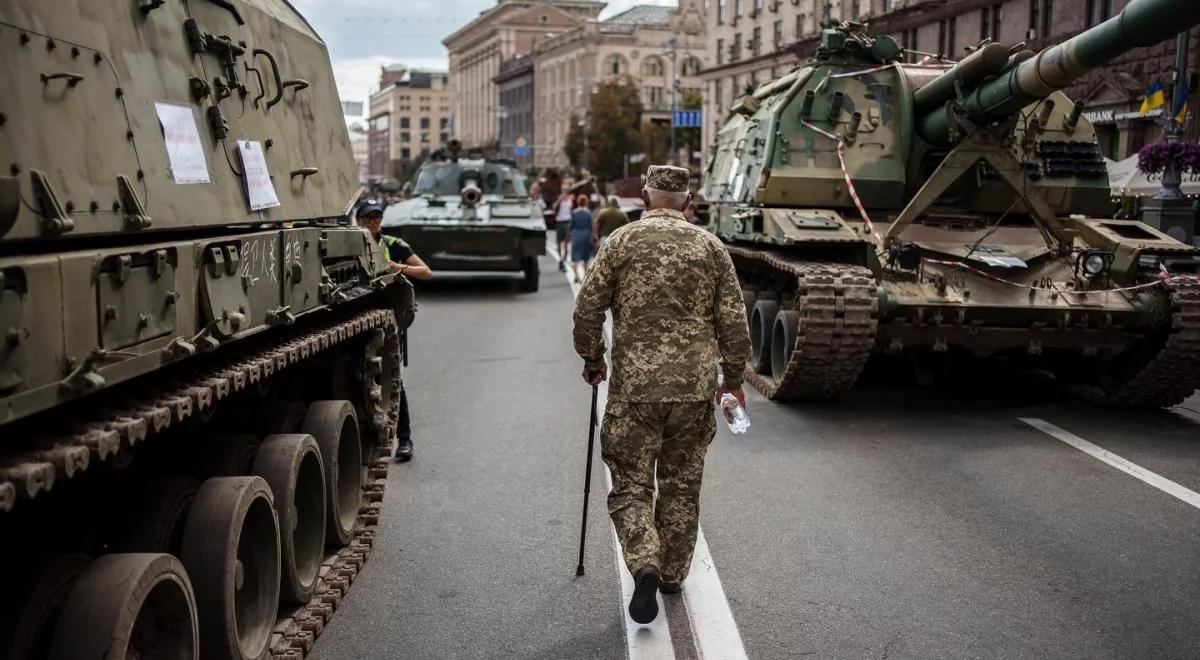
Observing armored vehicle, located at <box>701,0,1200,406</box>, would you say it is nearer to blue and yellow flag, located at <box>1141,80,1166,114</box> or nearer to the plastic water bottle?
the plastic water bottle

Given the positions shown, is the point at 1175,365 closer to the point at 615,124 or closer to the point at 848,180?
the point at 848,180

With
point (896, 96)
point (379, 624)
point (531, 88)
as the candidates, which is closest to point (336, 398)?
point (379, 624)

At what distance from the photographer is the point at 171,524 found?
432 cm

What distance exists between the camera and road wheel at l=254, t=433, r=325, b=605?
507 cm

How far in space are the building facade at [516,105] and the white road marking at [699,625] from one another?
113444 millimetres

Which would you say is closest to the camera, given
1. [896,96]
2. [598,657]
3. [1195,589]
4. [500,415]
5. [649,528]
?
[598,657]

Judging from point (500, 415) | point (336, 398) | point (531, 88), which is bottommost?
point (500, 415)

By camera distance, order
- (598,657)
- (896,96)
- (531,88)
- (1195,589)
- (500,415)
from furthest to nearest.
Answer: (531,88) < (896,96) < (500,415) < (1195,589) < (598,657)

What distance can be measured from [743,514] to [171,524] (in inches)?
136

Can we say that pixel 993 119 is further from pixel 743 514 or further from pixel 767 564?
pixel 767 564

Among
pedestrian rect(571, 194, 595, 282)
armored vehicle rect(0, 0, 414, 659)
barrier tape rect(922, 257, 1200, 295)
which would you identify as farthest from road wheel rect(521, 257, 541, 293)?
armored vehicle rect(0, 0, 414, 659)

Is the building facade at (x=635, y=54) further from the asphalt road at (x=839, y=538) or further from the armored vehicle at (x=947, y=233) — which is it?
the asphalt road at (x=839, y=538)

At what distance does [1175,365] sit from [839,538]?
4.50 meters

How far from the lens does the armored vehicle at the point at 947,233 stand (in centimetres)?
977
